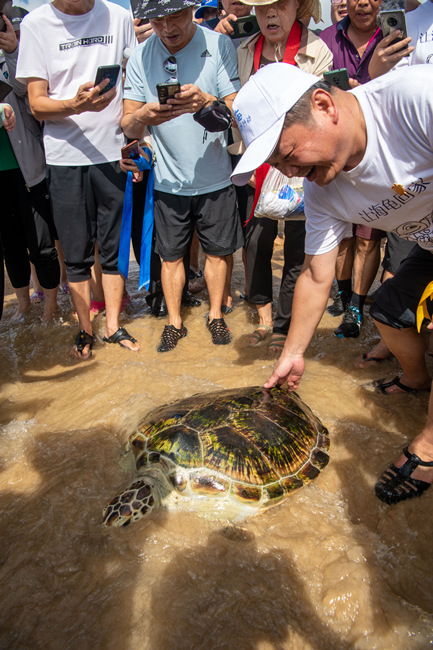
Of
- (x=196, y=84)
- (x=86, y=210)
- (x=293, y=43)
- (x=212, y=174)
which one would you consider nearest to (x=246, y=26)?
(x=293, y=43)

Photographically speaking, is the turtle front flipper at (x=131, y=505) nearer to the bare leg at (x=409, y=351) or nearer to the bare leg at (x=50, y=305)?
the bare leg at (x=409, y=351)

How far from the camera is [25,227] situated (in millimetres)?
3506

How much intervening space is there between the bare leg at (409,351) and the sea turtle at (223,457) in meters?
0.67

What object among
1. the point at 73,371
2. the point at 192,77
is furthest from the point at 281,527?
the point at 192,77

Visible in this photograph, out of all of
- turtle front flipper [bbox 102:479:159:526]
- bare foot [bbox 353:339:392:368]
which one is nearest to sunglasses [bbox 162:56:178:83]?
bare foot [bbox 353:339:392:368]

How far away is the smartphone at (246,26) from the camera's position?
9.70ft

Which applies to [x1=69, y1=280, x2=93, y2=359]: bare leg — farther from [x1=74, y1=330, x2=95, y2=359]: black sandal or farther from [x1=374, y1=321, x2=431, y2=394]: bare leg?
[x1=374, y1=321, x2=431, y2=394]: bare leg

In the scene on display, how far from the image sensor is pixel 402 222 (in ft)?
6.20

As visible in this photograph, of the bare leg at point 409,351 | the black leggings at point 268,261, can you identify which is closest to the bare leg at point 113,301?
the black leggings at point 268,261

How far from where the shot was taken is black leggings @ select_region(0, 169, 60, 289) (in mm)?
3417

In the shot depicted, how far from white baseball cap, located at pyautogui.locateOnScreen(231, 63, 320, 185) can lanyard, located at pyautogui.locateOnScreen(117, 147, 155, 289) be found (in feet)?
5.52

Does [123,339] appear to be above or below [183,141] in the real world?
below

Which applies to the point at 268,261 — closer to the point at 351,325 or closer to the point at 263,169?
the point at 263,169

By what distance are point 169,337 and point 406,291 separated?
1.85 metres
